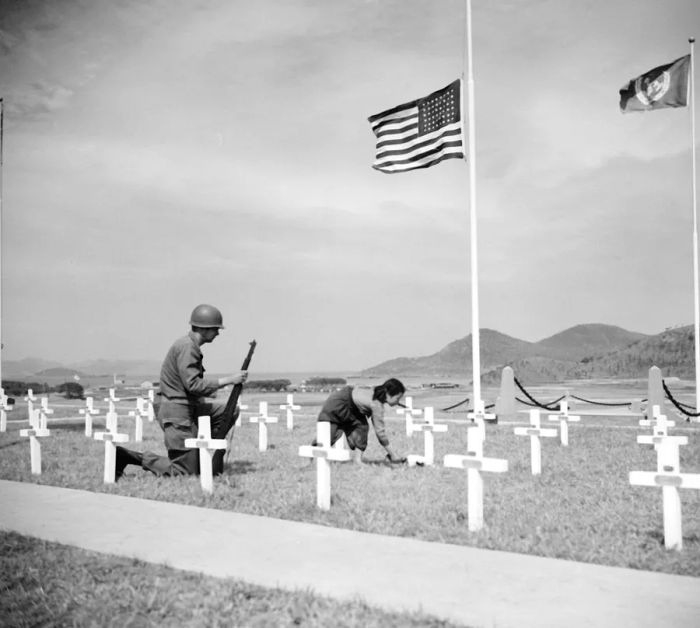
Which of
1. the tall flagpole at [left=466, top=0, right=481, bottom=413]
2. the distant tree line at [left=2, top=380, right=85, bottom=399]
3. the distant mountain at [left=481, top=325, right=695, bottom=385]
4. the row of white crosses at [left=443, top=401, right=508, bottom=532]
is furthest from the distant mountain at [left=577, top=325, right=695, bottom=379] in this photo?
the row of white crosses at [left=443, top=401, right=508, bottom=532]

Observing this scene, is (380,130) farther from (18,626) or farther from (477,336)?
(18,626)

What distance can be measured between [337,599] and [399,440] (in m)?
11.3

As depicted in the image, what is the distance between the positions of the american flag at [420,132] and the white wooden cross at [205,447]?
9283 millimetres

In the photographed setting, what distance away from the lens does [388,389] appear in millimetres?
11445

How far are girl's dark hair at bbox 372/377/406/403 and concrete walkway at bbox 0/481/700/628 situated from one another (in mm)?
4102

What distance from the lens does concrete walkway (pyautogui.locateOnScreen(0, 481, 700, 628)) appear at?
15.0 ft

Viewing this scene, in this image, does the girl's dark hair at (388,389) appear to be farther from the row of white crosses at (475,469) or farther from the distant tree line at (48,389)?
the distant tree line at (48,389)

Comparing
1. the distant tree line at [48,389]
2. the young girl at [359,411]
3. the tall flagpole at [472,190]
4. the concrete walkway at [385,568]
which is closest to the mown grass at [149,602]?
the concrete walkway at [385,568]

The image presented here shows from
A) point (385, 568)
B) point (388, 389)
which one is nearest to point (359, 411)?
point (388, 389)

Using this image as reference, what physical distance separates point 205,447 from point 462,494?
3077 millimetres

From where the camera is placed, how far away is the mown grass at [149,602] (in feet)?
15.0

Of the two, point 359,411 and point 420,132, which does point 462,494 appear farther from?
point 420,132

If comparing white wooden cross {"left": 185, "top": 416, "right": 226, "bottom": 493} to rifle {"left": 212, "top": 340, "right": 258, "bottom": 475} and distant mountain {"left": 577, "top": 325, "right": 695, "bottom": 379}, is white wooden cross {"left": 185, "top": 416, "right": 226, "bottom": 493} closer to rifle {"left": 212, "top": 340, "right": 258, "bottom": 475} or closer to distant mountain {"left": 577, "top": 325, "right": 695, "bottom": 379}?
rifle {"left": 212, "top": 340, "right": 258, "bottom": 475}

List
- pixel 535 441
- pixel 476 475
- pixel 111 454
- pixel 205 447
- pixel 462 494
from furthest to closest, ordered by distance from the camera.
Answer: pixel 535 441
pixel 111 454
pixel 205 447
pixel 462 494
pixel 476 475
